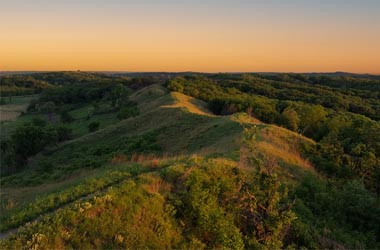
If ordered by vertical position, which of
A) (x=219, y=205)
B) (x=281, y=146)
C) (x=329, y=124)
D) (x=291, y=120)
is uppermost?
(x=219, y=205)

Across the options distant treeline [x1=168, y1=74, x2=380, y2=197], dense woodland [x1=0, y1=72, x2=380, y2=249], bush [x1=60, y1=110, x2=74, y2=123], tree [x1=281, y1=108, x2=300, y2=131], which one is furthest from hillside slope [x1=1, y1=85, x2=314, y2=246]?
bush [x1=60, y1=110, x2=74, y2=123]

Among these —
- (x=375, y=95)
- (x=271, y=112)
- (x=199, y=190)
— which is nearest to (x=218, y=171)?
(x=199, y=190)

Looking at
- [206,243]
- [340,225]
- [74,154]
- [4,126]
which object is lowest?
Result: [4,126]

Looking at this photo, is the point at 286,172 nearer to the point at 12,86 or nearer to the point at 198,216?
the point at 198,216

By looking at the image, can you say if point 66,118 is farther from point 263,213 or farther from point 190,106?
point 263,213

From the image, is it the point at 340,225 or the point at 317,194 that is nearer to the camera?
the point at 340,225

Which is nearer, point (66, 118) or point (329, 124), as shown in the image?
point (329, 124)

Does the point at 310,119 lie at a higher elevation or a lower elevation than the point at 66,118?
higher

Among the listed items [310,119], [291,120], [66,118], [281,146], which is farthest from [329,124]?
[66,118]

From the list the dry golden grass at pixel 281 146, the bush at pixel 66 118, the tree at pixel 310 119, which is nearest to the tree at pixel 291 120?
the tree at pixel 310 119

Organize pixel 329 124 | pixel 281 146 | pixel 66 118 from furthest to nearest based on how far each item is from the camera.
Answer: pixel 66 118 < pixel 329 124 < pixel 281 146

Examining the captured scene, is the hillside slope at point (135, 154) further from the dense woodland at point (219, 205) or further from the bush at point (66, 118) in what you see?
the bush at point (66, 118)
